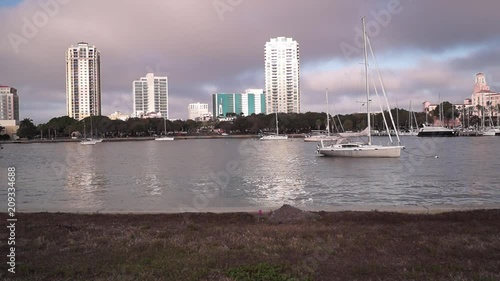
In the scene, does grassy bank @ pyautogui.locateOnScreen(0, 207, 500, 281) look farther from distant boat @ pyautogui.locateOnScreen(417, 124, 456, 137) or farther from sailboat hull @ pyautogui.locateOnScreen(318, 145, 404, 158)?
distant boat @ pyautogui.locateOnScreen(417, 124, 456, 137)

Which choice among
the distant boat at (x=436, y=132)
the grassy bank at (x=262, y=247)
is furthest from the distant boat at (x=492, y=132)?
the grassy bank at (x=262, y=247)

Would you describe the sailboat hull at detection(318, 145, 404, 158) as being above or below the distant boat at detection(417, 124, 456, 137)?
below

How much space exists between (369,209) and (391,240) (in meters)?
5.99

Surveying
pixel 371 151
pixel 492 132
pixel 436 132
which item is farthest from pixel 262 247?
pixel 492 132

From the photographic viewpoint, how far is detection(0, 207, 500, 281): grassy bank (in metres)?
8.09

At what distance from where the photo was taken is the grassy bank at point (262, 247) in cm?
809

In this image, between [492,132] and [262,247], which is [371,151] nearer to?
[262,247]

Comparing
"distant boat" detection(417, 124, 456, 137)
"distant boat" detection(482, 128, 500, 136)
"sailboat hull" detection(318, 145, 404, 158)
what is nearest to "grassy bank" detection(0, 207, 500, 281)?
"sailboat hull" detection(318, 145, 404, 158)

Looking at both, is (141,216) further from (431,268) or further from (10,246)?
(431,268)

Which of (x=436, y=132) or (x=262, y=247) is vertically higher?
(x=436, y=132)

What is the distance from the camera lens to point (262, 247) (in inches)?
401

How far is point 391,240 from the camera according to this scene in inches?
418

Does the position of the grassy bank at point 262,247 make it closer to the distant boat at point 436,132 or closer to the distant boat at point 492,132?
the distant boat at point 436,132

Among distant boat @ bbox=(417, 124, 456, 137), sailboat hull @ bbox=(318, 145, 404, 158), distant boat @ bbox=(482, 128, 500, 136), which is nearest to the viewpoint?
sailboat hull @ bbox=(318, 145, 404, 158)
